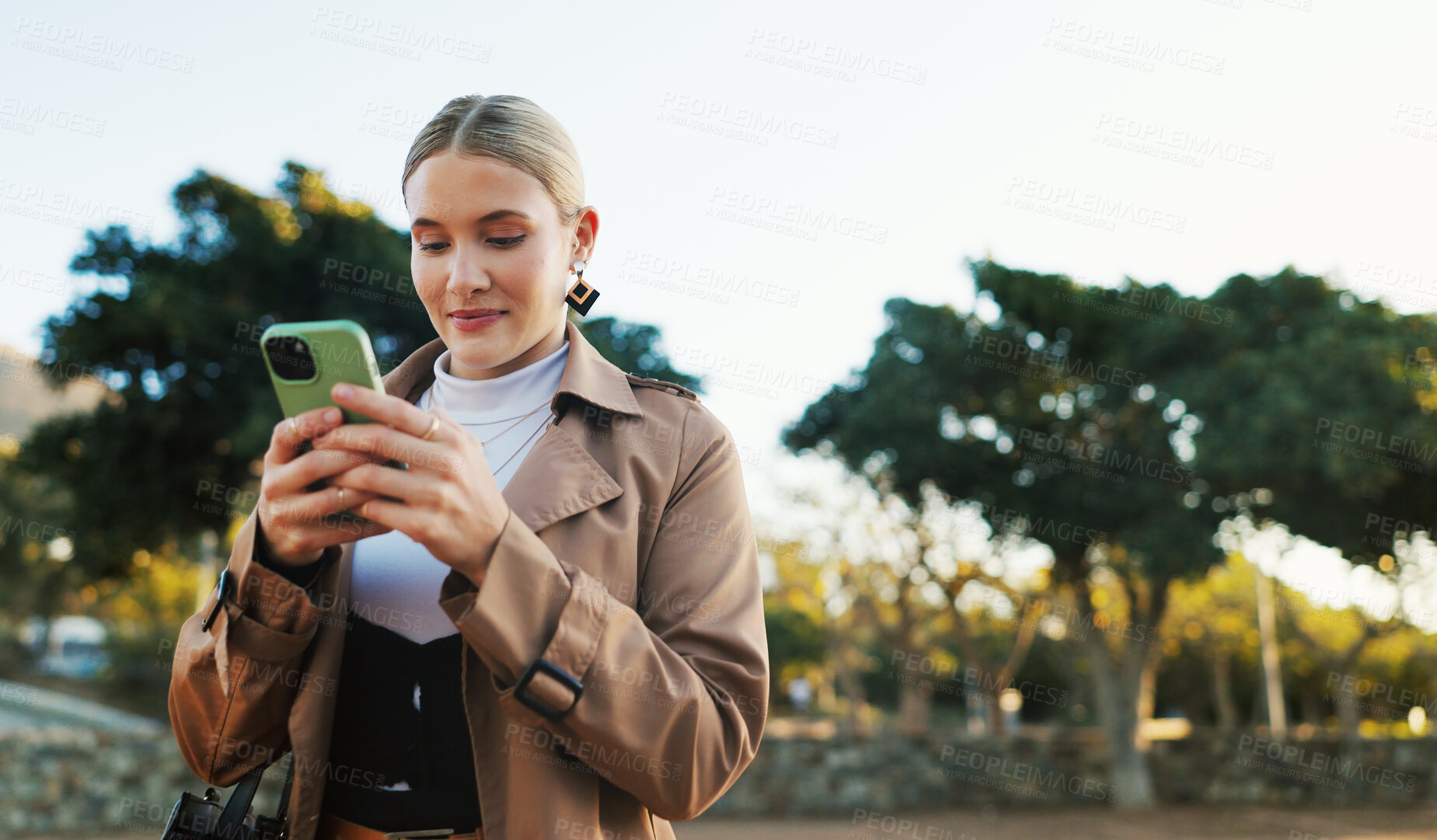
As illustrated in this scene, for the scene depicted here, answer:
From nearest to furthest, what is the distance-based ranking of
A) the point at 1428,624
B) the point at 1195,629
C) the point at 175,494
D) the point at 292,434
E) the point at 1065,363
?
1. the point at 292,434
2. the point at 175,494
3. the point at 1065,363
4. the point at 1428,624
5. the point at 1195,629

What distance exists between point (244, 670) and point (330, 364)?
1.83 ft

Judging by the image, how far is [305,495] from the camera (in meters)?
1.20

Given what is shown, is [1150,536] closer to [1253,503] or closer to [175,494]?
[1253,503]

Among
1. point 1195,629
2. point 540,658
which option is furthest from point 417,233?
point 1195,629

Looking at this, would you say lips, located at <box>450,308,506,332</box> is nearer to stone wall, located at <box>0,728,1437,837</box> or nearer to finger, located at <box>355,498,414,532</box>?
finger, located at <box>355,498,414,532</box>

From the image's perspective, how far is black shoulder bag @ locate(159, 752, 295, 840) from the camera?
5.21ft

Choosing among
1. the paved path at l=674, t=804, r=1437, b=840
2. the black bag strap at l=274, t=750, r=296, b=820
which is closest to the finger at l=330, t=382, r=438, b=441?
the black bag strap at l=274, t=750, r=296, b=820

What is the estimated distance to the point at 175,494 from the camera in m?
12.3

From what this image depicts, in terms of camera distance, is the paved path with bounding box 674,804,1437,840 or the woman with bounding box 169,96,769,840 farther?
the paved path with bounding box 674,804,1437,840

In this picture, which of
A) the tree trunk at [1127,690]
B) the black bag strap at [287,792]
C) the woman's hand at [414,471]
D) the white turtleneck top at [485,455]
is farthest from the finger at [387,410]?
the tree trunk at [1127,690]

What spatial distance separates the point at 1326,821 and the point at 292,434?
1858 centimetres

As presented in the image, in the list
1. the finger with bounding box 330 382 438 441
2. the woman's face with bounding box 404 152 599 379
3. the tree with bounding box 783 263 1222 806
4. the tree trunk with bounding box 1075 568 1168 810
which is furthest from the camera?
the tree trunk with bounding box 1075 568 1168 810

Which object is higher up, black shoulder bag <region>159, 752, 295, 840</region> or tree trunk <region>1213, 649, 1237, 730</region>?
black shoulder bag <region>159, 752, 295, 840</region>

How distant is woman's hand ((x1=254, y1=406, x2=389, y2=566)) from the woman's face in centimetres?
41
